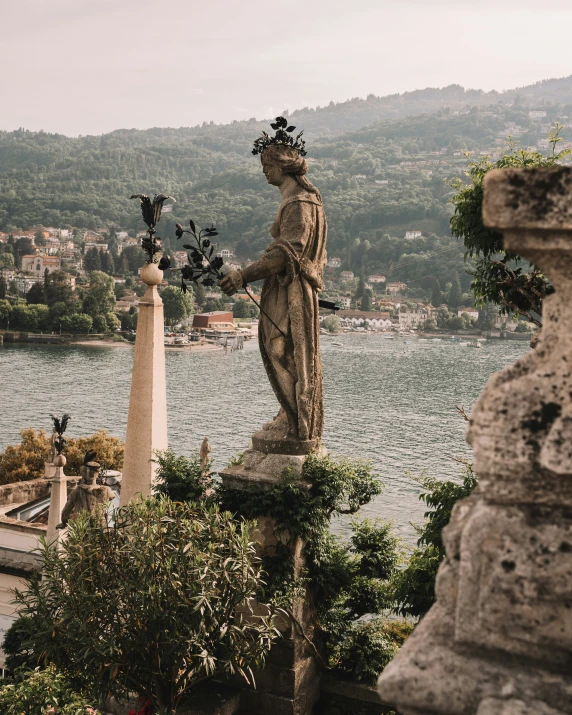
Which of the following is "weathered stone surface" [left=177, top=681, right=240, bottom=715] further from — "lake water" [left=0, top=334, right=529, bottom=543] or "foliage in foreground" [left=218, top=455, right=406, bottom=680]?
"lake water" [left=0, top=334, right=529, bottom=543]

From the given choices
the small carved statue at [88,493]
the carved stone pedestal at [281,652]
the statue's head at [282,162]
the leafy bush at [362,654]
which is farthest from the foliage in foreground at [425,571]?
the small carved statue at [88,493]

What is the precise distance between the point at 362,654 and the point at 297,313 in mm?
2552

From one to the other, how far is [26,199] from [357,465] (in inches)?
6653

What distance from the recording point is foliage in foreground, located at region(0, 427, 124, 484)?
25578 mm

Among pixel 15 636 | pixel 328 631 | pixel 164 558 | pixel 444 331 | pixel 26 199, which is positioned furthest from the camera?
pixel 26 199

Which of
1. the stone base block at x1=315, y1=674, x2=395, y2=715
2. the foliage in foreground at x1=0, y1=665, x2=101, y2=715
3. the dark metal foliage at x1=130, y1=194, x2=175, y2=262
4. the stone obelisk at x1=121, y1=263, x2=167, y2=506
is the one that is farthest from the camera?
the dark metal foliage at x1=130, y1=194, x2=175, y2=262

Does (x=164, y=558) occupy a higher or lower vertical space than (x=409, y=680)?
lower

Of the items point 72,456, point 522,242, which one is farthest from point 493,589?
point 72,456

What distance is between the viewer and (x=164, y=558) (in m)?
5.45

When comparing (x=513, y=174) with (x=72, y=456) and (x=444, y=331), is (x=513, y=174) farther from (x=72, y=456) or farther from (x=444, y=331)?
(x=444, y=331)

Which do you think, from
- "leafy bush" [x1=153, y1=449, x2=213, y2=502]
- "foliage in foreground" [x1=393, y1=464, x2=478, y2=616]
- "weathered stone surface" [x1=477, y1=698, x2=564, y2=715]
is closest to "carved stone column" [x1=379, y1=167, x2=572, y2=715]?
"weathered stone surface" [x1=477, y1=698, x2=564, y2=715]

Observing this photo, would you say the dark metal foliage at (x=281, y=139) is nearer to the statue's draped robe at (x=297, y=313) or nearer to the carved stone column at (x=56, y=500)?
the statue's draped robe at (x=297, y=313)

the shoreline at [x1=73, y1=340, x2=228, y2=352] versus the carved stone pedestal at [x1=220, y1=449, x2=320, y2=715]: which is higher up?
the carved stone pedestal at [x1=220, y1=449, x2=320, y2=715]

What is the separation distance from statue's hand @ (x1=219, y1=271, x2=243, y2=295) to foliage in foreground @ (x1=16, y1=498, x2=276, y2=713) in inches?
60.1
